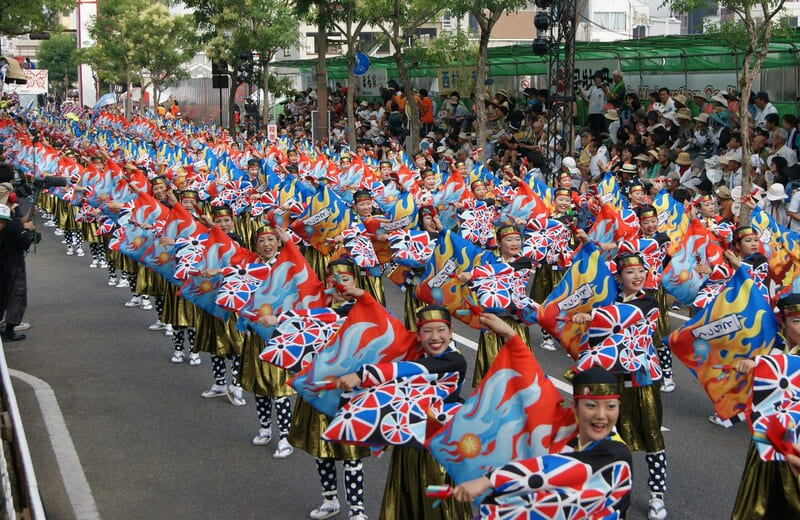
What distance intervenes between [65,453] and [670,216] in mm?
7793

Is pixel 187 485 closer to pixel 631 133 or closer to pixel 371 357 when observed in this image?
pixel 371 357

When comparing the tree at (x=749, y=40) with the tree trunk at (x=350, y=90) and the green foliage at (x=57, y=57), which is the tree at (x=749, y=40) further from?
the green foliage at (x=57, y=57)

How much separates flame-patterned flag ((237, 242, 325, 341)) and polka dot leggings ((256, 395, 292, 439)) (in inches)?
24.1

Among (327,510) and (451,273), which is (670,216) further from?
(327,510)

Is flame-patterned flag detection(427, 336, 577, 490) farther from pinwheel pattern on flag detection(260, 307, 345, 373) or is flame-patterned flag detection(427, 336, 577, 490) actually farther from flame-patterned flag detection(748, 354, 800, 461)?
pinwheel pattern on flag detection(260, 307, 345, 373)

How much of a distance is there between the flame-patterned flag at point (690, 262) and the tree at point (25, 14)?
22.5m

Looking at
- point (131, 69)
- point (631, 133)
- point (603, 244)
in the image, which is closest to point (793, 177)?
point (631, 133)

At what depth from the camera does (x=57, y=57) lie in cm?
9525

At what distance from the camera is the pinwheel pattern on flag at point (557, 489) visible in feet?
15.1

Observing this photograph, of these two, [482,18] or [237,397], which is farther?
[482,18]

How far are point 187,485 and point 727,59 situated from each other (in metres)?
16.7

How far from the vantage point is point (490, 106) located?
28.0 meters

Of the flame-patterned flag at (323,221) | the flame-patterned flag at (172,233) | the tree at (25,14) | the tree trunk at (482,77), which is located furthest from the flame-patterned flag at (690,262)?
the tree at (25,14)

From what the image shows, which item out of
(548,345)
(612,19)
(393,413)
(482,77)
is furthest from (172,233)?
(612,19)
